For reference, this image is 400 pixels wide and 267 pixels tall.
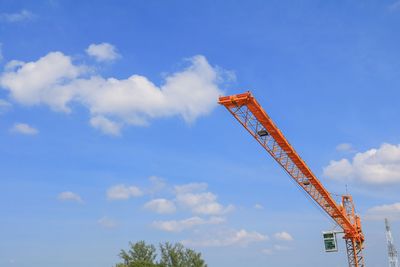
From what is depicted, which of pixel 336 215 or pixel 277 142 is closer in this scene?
pixel 277 142

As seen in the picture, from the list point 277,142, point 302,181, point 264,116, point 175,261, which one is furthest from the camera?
point 175,261

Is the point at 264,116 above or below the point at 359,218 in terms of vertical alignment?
above

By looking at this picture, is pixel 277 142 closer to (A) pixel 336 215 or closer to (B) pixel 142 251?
(A) pixel 336 215

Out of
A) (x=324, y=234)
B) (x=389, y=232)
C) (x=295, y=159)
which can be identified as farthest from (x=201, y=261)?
(x=295, y=159)

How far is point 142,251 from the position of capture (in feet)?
283

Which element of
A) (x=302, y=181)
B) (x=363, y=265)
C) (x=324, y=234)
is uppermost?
(x=302, y=181)

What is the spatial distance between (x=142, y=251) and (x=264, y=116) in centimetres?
5209

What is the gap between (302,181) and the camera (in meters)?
59.7

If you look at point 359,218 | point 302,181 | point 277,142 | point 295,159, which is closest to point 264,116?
point 277,142

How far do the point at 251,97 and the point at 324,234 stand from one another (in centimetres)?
3492

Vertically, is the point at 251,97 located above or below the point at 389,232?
above

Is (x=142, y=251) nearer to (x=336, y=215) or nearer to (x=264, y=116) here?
(x=336, y=215)

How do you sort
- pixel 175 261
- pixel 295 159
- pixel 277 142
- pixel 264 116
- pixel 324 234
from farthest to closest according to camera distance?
pixel 175 261 < pixel 324 234 < pixel 295 159 < pixel 277 142 < pixel 264 116

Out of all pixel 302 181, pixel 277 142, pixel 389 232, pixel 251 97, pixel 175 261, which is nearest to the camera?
pixel 251 97
